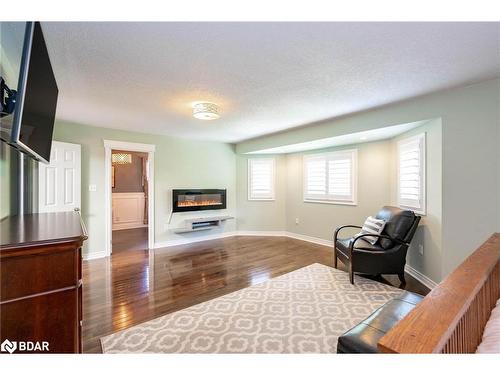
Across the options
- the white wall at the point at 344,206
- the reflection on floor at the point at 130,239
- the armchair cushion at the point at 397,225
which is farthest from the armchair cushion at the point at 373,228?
the reflection on floor at the point at 130,239

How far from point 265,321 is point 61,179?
360 cm

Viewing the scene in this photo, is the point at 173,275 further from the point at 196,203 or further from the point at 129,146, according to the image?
the point at 129,146

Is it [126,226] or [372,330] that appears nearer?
[372,330]

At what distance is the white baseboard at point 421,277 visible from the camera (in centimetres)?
281

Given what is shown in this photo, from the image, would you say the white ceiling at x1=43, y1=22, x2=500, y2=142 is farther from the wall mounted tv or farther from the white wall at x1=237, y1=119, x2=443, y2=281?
the white wall at x1=237, y1=119, x2=443, y2=281

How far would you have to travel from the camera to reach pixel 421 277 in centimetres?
303

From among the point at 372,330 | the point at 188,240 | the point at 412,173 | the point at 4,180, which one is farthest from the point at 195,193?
the point at 372,330

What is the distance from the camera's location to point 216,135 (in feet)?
15.8

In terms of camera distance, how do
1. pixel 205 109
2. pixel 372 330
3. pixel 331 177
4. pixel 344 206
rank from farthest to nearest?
1. pixel 331 177
2. pixel 344 206
3. pixel 205 109
4. pixel 372 330

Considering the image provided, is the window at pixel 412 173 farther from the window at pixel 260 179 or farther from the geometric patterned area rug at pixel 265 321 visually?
the window at pixel 260 179

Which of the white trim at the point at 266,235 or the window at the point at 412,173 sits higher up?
the window at the point at 412,173

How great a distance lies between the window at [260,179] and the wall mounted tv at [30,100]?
14.4 feet

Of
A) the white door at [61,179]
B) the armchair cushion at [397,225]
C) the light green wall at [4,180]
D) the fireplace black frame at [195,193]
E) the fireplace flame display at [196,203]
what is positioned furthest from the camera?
the fireplace flame display at [196,203]
